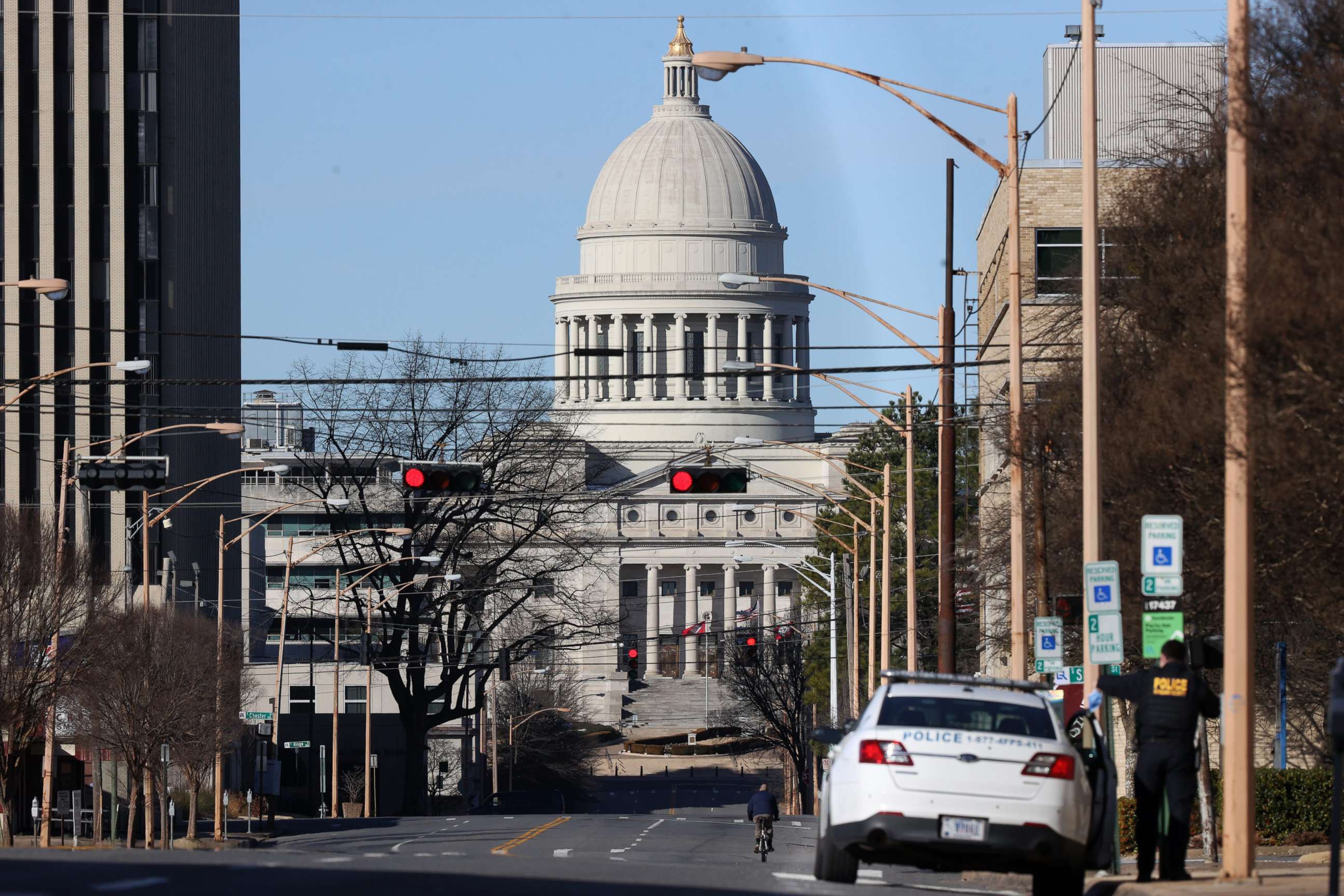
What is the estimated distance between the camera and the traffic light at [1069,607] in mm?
26172

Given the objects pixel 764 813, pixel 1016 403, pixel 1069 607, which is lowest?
pixel 764 813

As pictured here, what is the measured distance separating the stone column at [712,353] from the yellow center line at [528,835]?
322 feet

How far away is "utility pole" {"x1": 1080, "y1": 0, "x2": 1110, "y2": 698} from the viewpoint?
21625mm

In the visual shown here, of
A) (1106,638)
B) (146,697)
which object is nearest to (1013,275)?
(1106,638)

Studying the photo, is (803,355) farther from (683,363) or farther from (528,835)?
(528,835)

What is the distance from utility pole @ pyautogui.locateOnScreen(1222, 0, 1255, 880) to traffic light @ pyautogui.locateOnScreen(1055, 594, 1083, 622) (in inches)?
339

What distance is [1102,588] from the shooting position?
66.9ft

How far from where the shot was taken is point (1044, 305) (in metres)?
49.9

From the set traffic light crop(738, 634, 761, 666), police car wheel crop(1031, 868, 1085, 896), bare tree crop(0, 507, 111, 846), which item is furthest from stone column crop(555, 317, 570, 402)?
police car wheel crop(1031, 868, 1085, 896)

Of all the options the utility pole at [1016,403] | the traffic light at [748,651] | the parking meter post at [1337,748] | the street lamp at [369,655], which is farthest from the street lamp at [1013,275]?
the traffic light at [748,651]

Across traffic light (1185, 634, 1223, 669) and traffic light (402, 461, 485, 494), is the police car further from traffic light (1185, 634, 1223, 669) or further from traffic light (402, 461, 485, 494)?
traffic light (402, 461, 485, 494)

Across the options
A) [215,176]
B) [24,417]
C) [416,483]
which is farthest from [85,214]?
[416,483]

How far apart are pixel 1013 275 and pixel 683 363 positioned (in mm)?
127575

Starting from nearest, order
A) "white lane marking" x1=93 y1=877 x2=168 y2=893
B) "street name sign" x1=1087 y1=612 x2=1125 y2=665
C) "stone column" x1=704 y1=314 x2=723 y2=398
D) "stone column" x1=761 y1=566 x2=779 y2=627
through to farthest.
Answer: "white lane marking" x1=93 y1=877 x2=168 y2=893 → "street name sign" x1=1087 y1=612 x2=1125 y2=665 → "stone column" x1=761 y1=566 x2=779 y2=627 → "stone column" x1=704 y1=314 x2=723 y2=398
